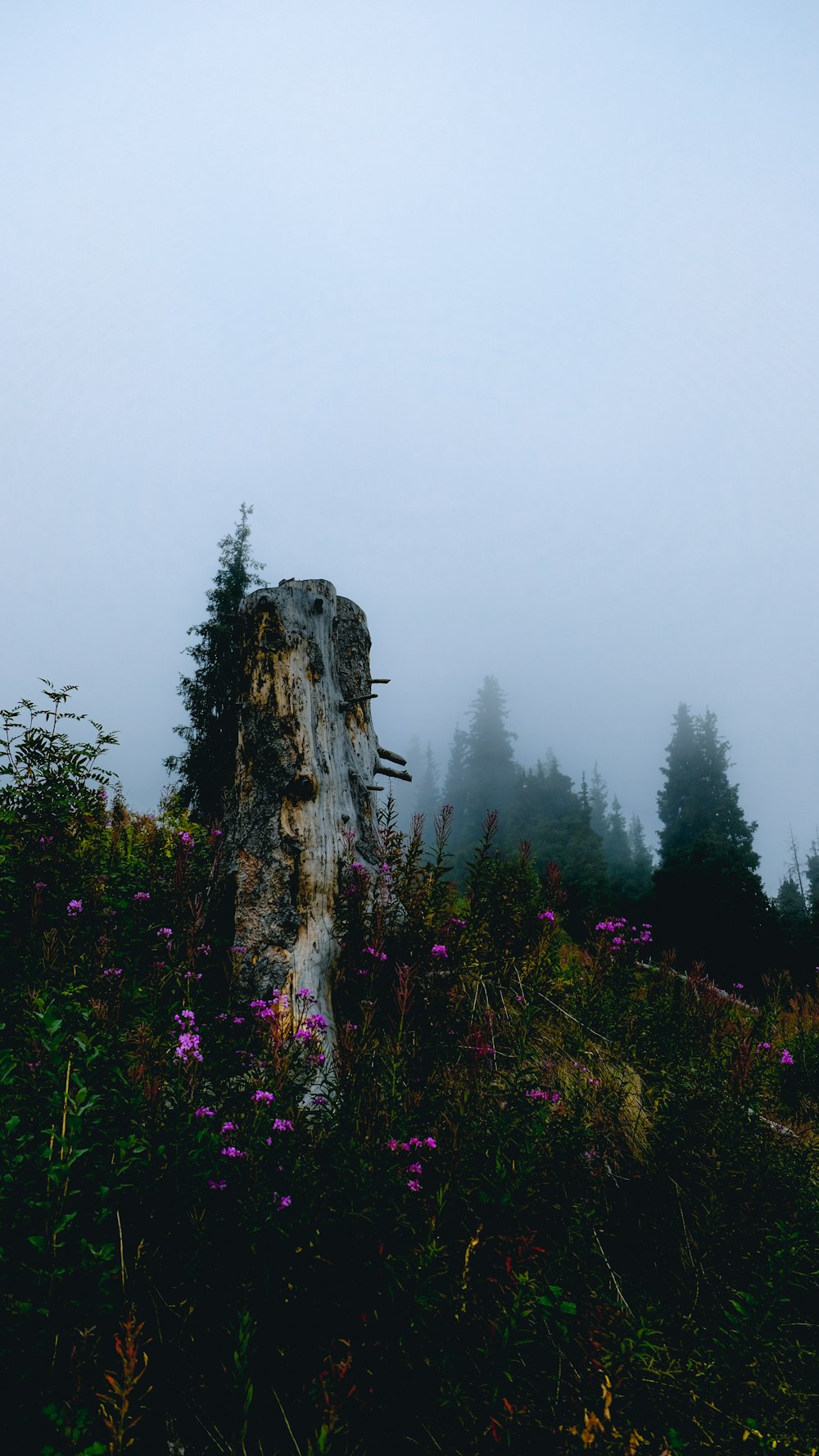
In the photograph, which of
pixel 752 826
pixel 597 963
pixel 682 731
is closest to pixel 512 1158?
pixel 597 963

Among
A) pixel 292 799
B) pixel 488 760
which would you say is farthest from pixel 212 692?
pixel 488 760

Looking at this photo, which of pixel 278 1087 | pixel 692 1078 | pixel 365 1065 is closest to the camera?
pixel 278 1087

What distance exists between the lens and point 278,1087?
222 cm

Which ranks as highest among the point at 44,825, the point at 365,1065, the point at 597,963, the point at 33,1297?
the point at 44,825

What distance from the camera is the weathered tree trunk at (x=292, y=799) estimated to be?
14.6 ft

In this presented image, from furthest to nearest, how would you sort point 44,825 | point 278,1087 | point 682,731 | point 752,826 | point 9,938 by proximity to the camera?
point 682,731 → point 752,826 → point 44,825 → point 9,938 → point 278,1087

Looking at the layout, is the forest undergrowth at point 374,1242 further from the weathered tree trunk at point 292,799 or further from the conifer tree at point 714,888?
the conifer tree at point 714,888

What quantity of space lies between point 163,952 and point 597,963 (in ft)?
10.5

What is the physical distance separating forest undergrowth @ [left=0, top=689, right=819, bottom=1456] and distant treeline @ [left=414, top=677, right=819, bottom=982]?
1749mm

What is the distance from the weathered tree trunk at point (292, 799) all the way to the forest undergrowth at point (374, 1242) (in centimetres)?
43

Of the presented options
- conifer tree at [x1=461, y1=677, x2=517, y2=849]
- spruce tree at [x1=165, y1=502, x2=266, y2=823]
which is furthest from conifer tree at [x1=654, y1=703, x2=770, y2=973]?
conifer tree at [x1=461, y1=677, x2=517, y2=849]

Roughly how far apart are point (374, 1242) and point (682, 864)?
2298 cm

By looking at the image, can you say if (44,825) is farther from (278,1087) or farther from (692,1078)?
(692,1078)

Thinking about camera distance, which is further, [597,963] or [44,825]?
[44,825]
